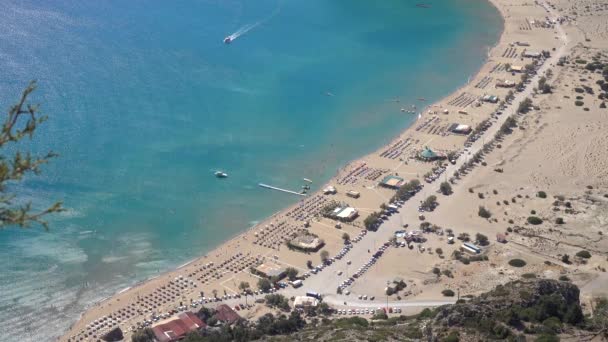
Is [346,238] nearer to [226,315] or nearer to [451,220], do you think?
[451,220]

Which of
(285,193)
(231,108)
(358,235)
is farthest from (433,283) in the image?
(231,108)

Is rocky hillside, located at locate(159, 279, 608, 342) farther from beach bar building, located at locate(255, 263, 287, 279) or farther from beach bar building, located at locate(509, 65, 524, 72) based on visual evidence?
beach bar building, located at locate(509, 65, 524, 72)

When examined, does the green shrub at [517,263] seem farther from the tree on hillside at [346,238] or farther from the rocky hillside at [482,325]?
the tree on hillside at [346,238]

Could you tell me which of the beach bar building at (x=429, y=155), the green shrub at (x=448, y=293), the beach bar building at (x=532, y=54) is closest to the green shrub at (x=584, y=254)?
the green shrub at (x=448, y=293)

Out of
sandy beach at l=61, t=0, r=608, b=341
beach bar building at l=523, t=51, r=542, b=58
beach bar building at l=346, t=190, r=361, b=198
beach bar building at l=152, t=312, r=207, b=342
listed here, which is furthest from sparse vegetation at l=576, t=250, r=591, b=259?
beach bar building at l=523, t=51, r=542, b=58

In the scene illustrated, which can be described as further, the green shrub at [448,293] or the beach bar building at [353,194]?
the beach bar building at [353,194]

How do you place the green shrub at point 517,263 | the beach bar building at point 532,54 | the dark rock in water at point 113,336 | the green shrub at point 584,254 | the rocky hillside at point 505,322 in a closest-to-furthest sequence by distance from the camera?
the rocky hillside at point 505,322, the dark rock in water at point 113,336, the green shrub at point 517,263, the green shrub at point 584,254, the beach bar building at point 532,54
